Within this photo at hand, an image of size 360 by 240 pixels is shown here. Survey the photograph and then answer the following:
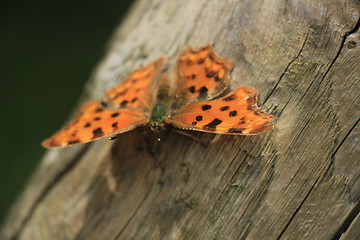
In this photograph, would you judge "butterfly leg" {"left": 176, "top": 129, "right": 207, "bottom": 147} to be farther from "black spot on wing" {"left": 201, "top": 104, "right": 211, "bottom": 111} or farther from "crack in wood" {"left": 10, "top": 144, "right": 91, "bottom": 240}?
"crack in wood" {"left": 10, "top": 144, "right": 91, "bottom": 240}

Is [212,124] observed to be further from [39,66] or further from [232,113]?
[39,66]

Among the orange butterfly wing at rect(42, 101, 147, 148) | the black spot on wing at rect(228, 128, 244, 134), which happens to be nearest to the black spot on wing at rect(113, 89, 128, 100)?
the orange butterfly wing at rect(42, 101, 147, 148)

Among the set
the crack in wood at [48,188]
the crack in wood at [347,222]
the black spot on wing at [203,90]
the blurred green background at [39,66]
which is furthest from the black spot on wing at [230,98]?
the blurred green background at [39,66]

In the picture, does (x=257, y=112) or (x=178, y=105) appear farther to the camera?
(x=178, y=105)

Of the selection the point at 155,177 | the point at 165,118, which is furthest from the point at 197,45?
the point at 155,177

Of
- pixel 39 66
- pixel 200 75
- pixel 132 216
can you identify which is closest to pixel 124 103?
pixel 200 75

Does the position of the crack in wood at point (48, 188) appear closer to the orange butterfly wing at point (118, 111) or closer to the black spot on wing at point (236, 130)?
the orange butterfly wing at point (118, 111)

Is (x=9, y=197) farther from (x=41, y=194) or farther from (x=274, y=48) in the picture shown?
(x=274, y=48)
